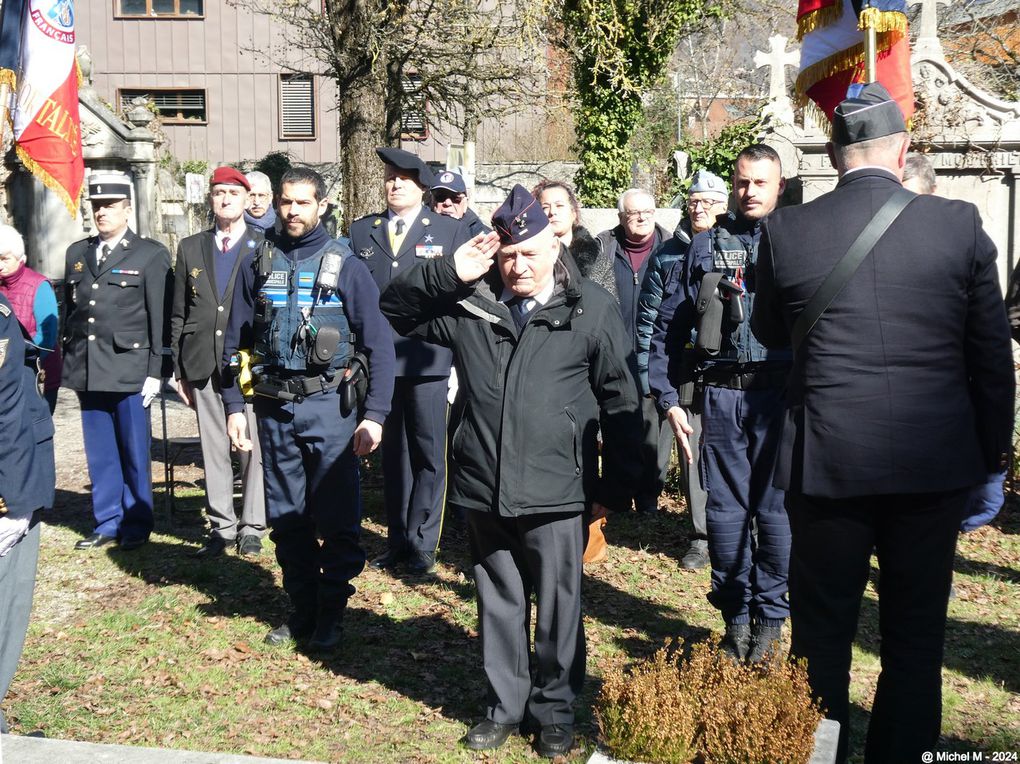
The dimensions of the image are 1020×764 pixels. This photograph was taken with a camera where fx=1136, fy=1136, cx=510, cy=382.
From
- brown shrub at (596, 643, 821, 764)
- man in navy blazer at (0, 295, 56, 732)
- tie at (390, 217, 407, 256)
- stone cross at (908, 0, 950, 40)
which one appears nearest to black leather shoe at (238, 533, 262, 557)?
tie at (390, 217, 407, 256)

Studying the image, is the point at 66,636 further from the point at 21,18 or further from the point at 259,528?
the point at 21,18

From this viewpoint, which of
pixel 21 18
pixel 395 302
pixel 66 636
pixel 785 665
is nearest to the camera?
pixel 785 665

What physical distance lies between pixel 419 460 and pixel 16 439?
317cm

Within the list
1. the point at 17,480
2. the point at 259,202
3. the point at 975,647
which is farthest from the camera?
the point at 259,202

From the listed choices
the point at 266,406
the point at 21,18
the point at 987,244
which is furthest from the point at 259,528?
the point at 987,244

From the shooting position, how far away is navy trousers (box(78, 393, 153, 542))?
758cm

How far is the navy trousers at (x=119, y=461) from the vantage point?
A: 298 inches

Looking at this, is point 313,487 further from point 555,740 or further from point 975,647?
point 975,647

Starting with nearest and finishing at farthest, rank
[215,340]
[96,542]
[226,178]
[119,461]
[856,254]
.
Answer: [856,254] → [226,178] → [215,340] → [96,542] → [119,461]

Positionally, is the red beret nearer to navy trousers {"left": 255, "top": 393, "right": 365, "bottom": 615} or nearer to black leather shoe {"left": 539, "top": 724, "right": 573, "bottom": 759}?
navy trousers {"left": 255, "top": 393, "right": 365, "bottom": 615}

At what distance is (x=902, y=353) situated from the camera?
11.4ft

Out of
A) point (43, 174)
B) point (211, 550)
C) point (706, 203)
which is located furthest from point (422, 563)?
point (43, 174)

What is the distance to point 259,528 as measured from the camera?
748cm

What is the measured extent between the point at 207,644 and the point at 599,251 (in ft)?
11.0
